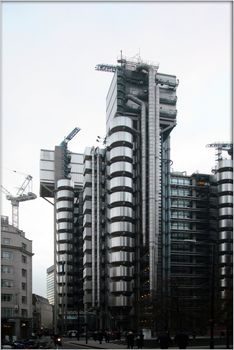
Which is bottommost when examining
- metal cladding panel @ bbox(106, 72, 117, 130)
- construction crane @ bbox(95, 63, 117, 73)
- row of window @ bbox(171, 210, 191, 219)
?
row of window @ bbox(171, 210, 191, 219)

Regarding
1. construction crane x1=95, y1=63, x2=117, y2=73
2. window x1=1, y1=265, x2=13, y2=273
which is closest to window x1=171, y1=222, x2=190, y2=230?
construction crane x1=95, y1=63, x2=117, y2=73

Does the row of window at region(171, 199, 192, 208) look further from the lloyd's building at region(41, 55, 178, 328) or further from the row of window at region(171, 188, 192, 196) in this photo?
the lloyd's building at region(41, 55, 178, 328)

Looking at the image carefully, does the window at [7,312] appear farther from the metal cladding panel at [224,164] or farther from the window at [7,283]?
the metal cladding panel at [224,164]

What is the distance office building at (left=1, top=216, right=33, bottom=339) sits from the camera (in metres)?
106

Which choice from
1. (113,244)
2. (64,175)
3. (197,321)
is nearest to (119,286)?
(113,244)

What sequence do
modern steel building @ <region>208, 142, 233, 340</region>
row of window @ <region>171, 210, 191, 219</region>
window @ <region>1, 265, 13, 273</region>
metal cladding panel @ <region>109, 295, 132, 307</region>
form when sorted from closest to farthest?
window @ <region>1, 265, 13, 273</region> < metal cladding panel @ <region>109, 295, 132, 307</region> < modern steel building @ <region>208, 142, 233, 340</region> < row of window @ <region>171, 210, 191, 219</region>

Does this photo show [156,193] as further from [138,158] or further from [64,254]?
[64,254]

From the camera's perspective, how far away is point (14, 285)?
109750 millimetres

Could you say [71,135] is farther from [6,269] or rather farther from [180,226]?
[6,269]

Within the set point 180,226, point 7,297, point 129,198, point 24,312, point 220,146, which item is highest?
point 220,146

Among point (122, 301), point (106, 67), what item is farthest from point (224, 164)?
point (122, 301)

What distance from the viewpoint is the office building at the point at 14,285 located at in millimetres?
105875

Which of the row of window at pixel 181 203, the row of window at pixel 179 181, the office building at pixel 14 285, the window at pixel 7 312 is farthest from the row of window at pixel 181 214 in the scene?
the window at pixel 7 312

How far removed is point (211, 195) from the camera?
452ft
